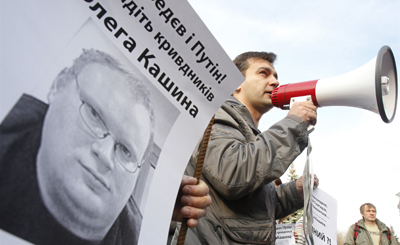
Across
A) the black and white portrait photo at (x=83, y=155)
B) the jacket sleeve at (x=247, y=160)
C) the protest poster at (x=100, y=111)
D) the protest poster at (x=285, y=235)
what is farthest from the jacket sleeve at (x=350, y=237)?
the black and white portrait photo at (x=83, y=155)

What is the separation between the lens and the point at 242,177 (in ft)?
4.96

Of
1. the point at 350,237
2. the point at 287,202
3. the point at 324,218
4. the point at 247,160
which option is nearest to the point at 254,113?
the point at 287,202

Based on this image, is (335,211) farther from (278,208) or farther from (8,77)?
(8,77)

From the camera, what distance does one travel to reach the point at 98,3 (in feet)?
2.21

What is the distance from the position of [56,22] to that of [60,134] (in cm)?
19

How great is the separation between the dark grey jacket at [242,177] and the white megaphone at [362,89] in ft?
1.44

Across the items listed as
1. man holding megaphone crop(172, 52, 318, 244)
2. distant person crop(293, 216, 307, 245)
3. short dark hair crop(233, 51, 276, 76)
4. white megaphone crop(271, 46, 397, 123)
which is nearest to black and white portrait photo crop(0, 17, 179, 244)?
man holding megaphone crop(172, 52, 318, 244)

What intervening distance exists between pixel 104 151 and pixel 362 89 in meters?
1.76

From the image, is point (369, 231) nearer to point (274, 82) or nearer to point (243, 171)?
point (274, 82)

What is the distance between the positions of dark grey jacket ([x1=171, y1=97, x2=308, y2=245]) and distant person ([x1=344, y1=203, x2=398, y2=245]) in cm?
514

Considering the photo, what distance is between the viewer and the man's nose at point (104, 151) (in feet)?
2.02

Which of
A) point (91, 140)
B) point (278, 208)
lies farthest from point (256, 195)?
point (91, 140)

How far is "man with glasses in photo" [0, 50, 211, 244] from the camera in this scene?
509 mm

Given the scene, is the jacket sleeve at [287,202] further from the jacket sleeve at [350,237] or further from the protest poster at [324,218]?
the jacket sleeve at [350,237]
